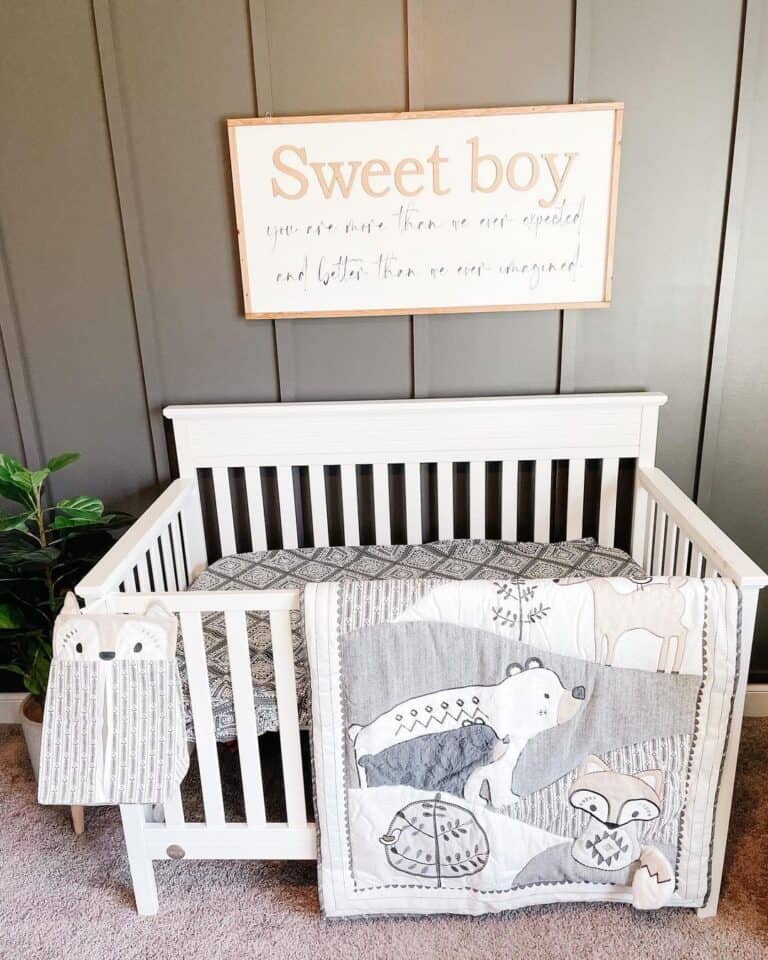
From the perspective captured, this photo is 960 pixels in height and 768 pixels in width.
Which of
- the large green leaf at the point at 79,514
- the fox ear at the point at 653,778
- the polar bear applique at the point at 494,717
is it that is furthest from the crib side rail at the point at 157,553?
the fox ear at the point at 653,778

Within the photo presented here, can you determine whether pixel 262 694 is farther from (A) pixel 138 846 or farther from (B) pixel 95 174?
(B) pixel 95 174

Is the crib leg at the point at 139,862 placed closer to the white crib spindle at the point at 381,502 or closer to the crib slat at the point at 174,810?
the crib slat at the point at 174,810

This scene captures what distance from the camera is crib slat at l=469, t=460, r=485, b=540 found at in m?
1.97

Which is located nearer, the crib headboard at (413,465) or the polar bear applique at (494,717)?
the polar bear applique at (494,717)

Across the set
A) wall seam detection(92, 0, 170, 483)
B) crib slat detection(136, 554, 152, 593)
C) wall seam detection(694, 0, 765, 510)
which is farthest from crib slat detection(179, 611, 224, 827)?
wall seam detection(694, 0, 765, 510)

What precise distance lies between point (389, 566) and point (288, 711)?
0.58 m

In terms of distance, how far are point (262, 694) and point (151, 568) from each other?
0.44 metres

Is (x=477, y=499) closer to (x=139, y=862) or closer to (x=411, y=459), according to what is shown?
(x=411, y=459)

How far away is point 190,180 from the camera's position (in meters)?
1.81

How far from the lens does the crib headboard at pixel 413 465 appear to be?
74.9 inches

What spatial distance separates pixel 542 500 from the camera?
1.98m

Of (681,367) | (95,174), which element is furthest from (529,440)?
(95,174)

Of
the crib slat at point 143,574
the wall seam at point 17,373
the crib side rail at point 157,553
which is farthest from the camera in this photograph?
the wall seam at point 17,373

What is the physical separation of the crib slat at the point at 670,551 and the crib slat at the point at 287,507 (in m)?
0.98
